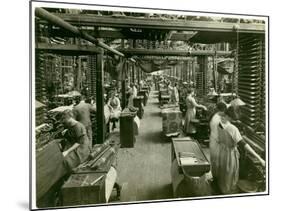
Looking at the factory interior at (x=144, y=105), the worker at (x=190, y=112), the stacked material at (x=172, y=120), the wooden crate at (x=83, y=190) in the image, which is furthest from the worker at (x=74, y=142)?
the worker at (x=190, y=112)

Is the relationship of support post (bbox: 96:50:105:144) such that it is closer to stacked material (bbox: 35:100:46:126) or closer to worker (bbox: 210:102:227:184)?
stacked material (bbox: 35:100:46:126)

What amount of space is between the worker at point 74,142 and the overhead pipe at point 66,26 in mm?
607

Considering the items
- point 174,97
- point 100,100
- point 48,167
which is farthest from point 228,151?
point 48,167

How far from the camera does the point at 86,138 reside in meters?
3.19

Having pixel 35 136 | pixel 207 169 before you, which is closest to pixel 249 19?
pixel 207 169

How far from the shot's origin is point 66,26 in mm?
3012

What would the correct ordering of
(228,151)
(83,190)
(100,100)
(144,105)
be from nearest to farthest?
(83,190) → (100,100) → (144,105) → (228,151)

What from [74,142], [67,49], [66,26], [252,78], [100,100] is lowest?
[74,142]

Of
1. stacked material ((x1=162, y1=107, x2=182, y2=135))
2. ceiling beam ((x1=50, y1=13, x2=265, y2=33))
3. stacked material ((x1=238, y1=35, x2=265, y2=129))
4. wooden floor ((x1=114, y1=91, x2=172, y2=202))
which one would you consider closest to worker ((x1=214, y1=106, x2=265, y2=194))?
stacked material ((x1=238, y1=35, x2=265, y2=129))

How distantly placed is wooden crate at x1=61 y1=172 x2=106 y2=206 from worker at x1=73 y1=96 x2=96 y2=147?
0.32 m

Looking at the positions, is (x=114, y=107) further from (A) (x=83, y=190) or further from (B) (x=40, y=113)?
(A) (x=83, y=190)

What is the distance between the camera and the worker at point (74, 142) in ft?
10.2

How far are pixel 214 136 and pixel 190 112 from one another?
314mm

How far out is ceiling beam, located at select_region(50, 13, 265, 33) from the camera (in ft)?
10.1
